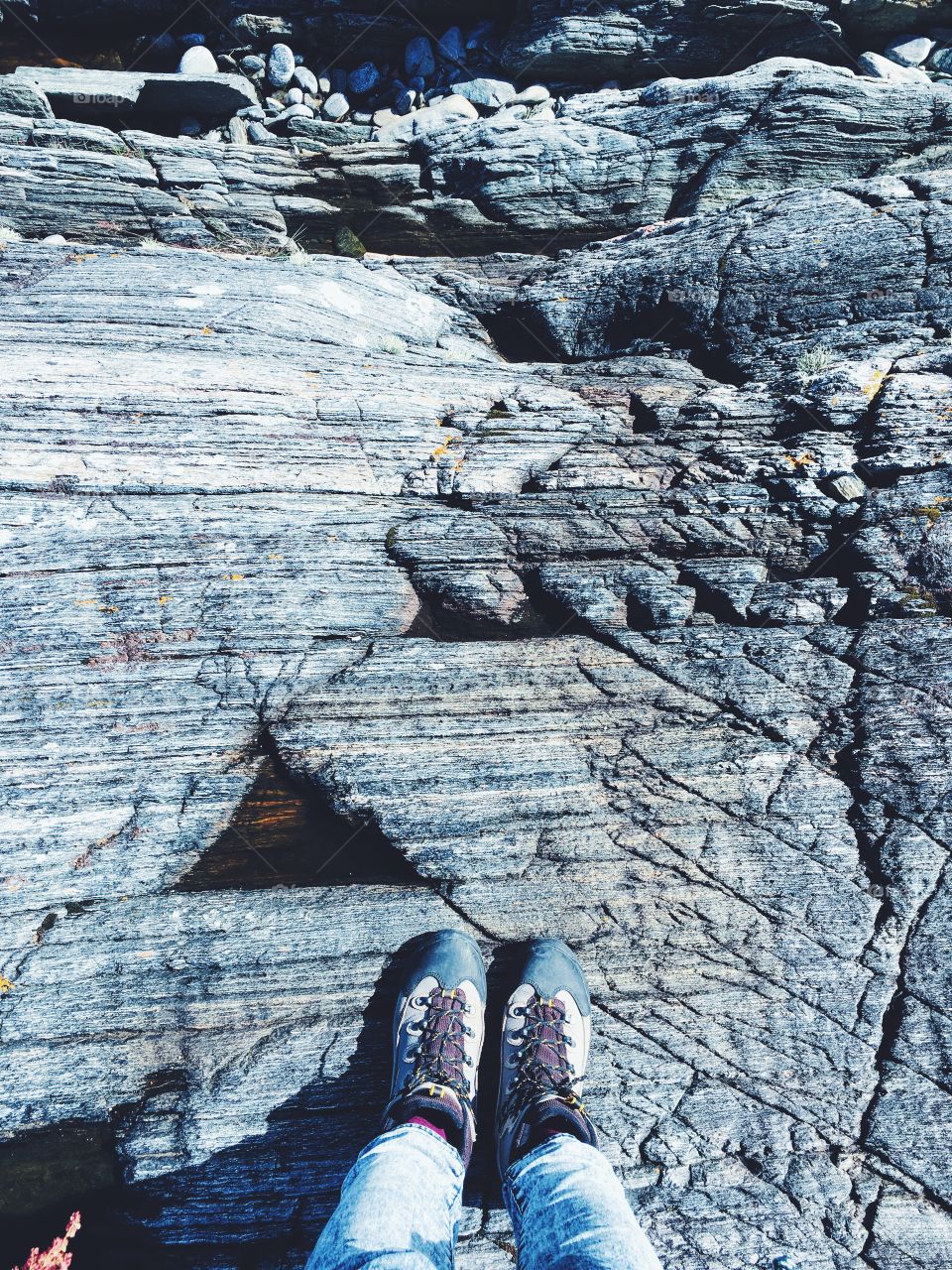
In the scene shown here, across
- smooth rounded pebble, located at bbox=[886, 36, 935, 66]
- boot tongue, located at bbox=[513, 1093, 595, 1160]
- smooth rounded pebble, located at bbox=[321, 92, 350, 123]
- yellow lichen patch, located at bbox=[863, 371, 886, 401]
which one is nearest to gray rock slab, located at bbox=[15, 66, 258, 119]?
smooth rounded pebble, located at bbox=[321, 92, 350, 123]

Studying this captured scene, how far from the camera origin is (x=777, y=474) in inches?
261

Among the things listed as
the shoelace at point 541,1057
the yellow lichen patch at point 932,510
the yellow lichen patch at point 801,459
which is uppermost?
the yellow lichen patch at point 801,459

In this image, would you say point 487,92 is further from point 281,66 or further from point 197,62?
point 197,62

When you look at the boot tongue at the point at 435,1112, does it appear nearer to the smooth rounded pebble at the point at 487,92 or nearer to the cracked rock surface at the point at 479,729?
the cracked rock surface at the point at 479,729

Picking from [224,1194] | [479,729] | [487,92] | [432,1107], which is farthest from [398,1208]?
[487,92]

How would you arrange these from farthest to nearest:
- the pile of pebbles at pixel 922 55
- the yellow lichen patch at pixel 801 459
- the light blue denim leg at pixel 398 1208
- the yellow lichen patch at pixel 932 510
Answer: the pile of pebbles at pixel 922 55, the yellow lichen patch at pixel 801 459, the yellow lichen patch at pixel 932 510, the light blue denim leg at pixel 398 1208

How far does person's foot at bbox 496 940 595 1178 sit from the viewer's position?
384cm

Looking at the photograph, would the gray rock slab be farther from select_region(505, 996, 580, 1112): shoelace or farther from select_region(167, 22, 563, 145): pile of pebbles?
select_region(505, 996, 580, 1112): shoelace

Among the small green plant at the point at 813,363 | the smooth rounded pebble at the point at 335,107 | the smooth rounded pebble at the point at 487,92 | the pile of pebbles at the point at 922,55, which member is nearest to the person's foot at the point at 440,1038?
the small green plant at the point at 813,363

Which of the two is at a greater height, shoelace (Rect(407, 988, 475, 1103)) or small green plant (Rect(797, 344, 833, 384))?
small green plant (Rect(797, 344, 833, 384))

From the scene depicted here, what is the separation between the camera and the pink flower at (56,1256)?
12.2 feet

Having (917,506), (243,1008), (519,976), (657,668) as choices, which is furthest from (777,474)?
(243,1008)

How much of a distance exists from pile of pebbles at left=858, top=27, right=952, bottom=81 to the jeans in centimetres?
2145

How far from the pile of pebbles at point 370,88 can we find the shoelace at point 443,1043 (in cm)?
1902
